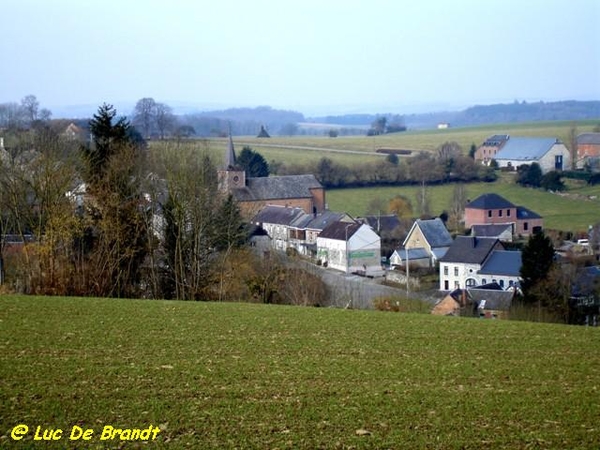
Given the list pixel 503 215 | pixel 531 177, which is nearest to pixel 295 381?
pixel 503 215

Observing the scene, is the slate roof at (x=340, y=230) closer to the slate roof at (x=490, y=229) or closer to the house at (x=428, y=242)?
the house at (x=428, y=242)

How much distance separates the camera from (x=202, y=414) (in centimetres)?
938

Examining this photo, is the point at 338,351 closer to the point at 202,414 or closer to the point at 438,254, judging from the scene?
the point at 202,414

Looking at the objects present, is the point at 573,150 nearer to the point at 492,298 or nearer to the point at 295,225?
the point at 295,225

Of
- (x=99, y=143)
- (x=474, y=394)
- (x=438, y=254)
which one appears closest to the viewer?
(x=474, y=394)

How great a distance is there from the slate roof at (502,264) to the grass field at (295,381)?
909 inches

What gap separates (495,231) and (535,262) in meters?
20.4

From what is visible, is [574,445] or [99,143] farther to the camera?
[99,143]

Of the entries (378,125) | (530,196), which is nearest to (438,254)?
(530,196)

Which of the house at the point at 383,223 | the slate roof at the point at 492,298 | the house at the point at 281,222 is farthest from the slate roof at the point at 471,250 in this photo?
the house at the point at 281,222

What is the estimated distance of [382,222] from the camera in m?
54.6

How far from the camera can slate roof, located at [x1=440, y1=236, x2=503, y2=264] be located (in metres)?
41.2

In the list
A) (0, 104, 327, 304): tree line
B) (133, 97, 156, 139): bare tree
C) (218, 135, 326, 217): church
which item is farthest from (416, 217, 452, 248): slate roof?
(133, 97, 156, 139): bare tree

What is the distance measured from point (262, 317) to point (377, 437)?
7.42 meters
